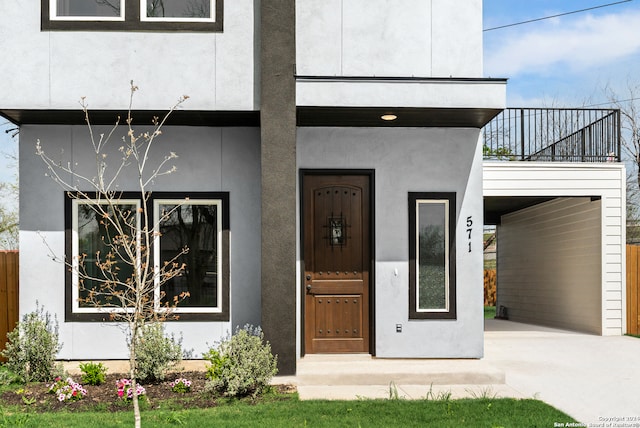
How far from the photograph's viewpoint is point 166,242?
8.73m

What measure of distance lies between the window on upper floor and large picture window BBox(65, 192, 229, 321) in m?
2.11

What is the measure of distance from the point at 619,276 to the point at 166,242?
8.50 meters

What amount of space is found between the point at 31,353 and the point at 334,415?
389cm

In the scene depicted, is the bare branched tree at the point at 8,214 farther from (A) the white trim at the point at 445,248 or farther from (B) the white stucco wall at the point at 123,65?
(A) the white trim at the point at 445,248

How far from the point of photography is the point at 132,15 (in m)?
7.96

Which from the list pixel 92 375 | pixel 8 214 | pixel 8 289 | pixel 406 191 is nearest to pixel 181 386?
pixel 92 375

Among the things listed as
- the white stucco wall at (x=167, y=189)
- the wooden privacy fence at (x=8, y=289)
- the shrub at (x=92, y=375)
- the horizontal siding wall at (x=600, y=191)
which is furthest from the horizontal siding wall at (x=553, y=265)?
the wooden privacy fence at (x=8, y=289)

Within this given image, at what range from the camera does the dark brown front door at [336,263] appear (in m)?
8.88

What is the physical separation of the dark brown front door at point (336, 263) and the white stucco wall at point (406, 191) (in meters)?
0.22

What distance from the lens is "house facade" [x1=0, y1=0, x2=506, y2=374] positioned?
7809 mm

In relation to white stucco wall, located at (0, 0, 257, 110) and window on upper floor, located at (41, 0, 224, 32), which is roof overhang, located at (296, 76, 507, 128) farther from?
window on upper floor, located at (41, 0, 224, 32)

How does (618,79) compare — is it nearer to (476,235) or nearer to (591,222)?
(591,222)

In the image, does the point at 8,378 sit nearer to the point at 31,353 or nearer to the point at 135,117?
the point at 31,353

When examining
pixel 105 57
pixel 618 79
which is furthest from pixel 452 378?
pixel 618 79
